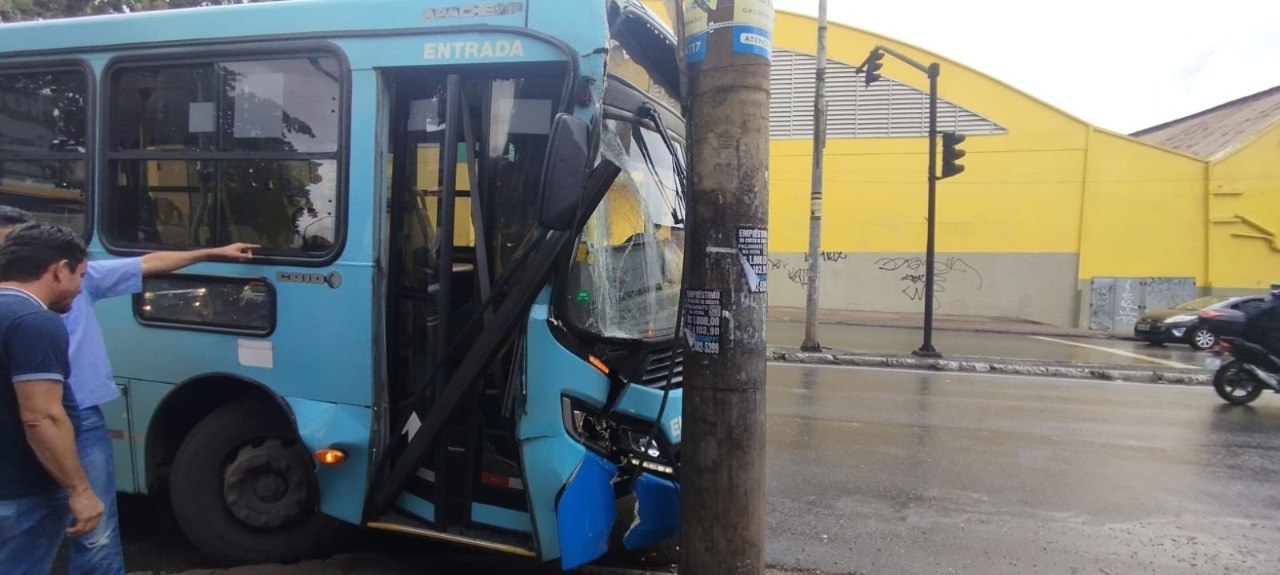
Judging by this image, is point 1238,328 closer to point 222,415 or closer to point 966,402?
point 966,402

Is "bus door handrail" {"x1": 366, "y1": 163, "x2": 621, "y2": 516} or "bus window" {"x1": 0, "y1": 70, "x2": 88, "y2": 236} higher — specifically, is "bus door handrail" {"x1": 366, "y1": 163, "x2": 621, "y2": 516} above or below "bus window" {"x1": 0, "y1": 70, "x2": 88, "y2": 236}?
below

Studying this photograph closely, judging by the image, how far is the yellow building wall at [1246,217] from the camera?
22.1m

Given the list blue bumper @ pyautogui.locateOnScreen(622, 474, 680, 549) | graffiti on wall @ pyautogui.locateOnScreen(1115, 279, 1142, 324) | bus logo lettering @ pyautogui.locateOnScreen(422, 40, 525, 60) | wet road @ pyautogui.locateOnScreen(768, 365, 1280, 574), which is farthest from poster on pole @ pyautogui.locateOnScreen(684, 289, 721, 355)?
graffiti on wall @ pyautogui.locateOnScreen(1115, 279, 1142, 324)

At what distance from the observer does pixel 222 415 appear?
3664 mm

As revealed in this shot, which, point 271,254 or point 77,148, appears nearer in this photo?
point 271,254

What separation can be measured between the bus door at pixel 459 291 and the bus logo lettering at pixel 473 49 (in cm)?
9

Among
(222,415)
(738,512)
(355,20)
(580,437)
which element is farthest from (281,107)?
(738,512)

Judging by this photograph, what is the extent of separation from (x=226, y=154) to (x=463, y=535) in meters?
2.25

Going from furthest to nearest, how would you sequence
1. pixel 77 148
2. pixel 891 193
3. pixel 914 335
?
pixel 891 193 → pixel 914 335 → pixel 77 148

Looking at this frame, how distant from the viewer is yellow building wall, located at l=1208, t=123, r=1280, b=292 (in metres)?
22.1

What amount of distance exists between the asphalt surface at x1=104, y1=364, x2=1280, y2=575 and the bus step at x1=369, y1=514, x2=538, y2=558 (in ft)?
1.62

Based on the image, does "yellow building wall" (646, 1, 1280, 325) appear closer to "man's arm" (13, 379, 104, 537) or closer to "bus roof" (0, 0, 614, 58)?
"bus roof" (0, 0, 614, 58)

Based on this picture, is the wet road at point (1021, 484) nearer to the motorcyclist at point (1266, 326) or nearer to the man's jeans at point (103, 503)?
the motorcyclist at point (1266, 326)

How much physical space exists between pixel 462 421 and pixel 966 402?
7.77 m
